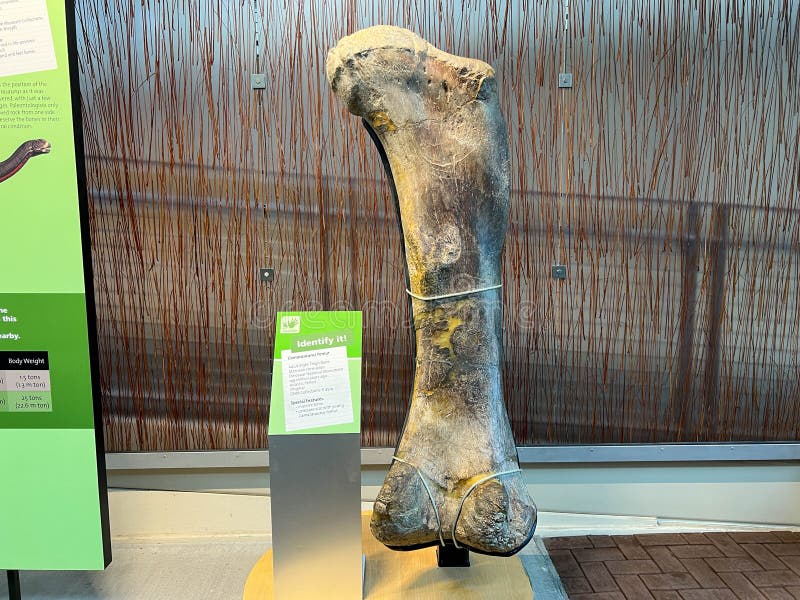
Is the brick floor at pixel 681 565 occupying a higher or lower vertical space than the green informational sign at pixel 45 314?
lower

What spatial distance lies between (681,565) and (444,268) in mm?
1461

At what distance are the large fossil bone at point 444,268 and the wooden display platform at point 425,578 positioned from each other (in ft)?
0.85

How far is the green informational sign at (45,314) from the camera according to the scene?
1696mm

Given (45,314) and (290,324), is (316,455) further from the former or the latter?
(45,314)

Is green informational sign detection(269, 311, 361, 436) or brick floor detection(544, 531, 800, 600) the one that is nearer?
green informational sign detection(269, 311, 361, 436)

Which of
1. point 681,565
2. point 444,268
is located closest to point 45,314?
point 444,268

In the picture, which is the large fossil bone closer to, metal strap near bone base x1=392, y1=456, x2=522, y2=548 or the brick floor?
metal strap near bone base x1=392, y1=456, x2=522, y2=548

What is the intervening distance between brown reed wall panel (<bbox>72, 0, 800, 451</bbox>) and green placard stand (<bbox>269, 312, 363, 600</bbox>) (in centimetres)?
68

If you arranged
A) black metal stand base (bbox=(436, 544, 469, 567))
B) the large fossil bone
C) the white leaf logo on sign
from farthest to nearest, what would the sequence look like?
black metal stand base (bbox=(436, 544, 469, 567)) → the white leaf logo on sign → the large fossil bone

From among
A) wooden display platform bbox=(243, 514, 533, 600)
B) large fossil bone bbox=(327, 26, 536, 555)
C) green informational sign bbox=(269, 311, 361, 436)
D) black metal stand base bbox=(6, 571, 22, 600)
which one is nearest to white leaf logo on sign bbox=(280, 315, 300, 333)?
green informational sign bbox=(269, 311, 361, 436)

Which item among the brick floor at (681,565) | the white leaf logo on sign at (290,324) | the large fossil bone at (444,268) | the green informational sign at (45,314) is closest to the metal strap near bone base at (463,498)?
the large fossil bone at (444,268)

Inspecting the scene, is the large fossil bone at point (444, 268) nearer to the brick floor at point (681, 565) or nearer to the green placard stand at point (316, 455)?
the green placard stand at point (316, 455)

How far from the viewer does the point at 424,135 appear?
150 cm

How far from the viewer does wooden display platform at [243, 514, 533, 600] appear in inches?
65.8
